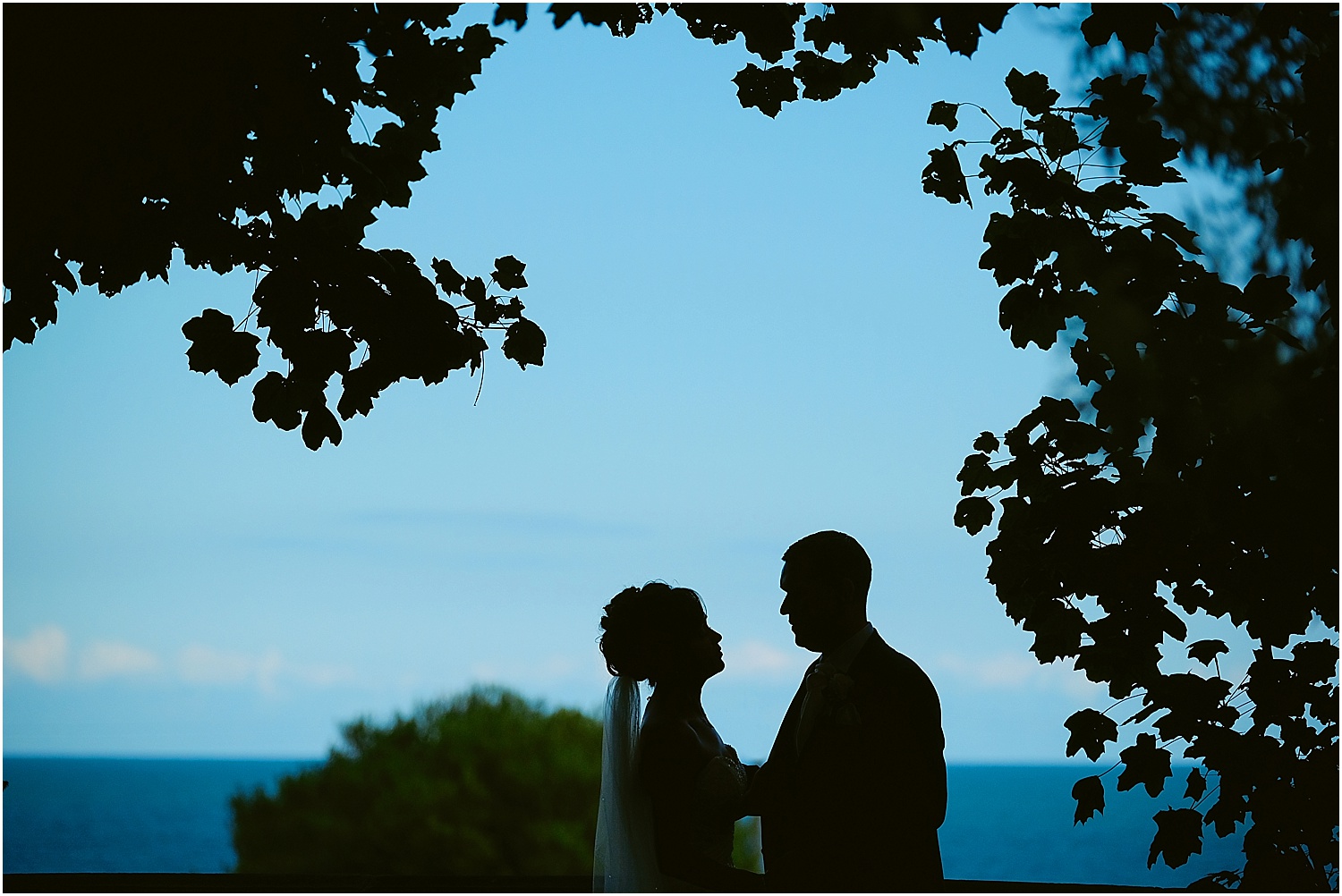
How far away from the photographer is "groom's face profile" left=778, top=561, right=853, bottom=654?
2.85 meters

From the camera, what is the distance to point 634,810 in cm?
353

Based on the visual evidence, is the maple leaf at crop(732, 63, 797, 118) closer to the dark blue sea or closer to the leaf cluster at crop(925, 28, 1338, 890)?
the leaf cluster at crop(925, 28, 1338, 890)

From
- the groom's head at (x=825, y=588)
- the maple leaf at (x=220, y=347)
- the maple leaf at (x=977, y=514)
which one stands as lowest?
the groom's head at (x=825, y=588)

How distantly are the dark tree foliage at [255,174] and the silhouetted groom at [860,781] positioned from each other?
3.95ft

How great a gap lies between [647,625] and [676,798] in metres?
0.55

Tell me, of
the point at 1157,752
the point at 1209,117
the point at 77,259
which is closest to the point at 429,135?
the point at 77,259

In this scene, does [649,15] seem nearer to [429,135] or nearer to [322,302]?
[429,135]

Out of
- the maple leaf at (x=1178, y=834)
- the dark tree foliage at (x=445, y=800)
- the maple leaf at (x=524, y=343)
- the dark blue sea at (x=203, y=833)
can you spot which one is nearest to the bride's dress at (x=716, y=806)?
the maple leaf at (x=1178, y=834)

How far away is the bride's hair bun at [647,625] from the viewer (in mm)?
3592

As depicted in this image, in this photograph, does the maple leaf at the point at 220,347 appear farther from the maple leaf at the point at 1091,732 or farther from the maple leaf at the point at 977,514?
the maple leaf at the point at 1091,732

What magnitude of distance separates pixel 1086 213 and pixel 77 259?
2550mm

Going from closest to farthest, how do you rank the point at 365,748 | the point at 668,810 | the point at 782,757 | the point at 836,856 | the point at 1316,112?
the point at 1316,112 → the point at 836,856 → the point at 782,757 → the point at 668,810 → the point at 365,748

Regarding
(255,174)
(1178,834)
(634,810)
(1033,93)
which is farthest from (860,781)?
(255,174)

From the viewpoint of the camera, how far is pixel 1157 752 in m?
2.67
